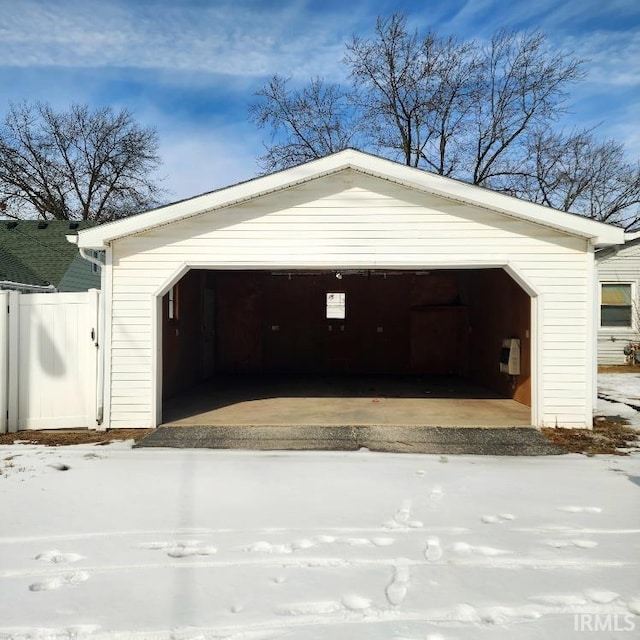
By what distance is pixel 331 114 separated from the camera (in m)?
22.9

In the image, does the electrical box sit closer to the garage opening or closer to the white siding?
the white siding

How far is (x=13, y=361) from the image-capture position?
622 cm

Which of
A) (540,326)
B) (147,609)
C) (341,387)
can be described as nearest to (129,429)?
(147,609)

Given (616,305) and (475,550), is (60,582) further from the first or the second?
(616,305)

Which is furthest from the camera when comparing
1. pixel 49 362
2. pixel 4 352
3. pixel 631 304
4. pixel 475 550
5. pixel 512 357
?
pixel 631 304

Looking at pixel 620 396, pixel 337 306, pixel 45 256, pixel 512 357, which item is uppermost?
pixel 45 256

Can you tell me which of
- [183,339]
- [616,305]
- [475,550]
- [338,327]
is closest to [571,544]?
[475,550]

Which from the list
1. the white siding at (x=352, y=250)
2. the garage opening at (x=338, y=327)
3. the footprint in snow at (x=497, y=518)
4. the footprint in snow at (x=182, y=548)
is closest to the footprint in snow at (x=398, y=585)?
the footprint in snow at (x=497, y=518)

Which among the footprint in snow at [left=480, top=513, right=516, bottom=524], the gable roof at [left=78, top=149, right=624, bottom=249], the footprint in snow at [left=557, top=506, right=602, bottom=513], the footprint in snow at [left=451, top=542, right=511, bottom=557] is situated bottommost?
the footprint in snow at [left=451, top=542, right=511, bottom=557]

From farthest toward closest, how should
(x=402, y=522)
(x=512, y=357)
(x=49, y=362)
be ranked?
(x=512, y=357) < (x=49, y=362) < (x=402, y=522)

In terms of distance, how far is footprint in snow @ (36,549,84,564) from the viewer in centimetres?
305

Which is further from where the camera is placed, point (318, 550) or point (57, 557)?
point (318, 550)

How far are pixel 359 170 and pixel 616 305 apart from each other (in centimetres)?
1213

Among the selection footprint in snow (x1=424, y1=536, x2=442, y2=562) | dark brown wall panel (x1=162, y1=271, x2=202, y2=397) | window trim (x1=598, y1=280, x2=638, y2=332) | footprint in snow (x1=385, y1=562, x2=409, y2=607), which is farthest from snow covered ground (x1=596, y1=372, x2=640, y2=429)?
dark brown wall panel (x1=162, y1=271, x2=202, y2=397)
